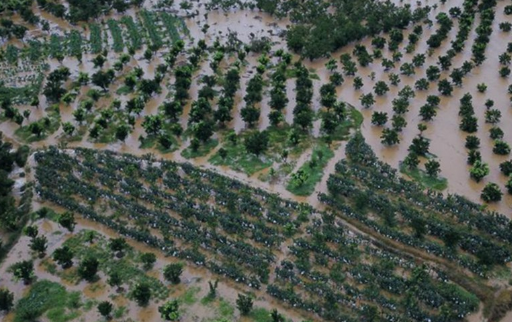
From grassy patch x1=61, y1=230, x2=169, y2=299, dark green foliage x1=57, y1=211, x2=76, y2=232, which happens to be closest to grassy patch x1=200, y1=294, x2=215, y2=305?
grassy patch x1=61, y1=230, x2=169, y2=299

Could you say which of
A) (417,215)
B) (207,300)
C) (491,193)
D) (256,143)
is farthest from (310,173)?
(207,300)

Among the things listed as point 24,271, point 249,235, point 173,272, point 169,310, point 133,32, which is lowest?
point 24,271

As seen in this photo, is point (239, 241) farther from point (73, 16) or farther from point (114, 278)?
point (73, 16)

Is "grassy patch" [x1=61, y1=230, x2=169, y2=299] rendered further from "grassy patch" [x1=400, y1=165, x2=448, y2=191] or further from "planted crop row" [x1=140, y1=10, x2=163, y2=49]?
"planted crop row" [x1=140, y1=10, x2=163, y2=49]

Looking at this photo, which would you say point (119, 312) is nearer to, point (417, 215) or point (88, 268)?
point (88, 268)

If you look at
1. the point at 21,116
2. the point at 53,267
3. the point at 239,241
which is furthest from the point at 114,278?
the point at 21,116

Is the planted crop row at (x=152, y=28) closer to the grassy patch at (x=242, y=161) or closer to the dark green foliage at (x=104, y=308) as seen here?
the grassy patch at (x=242, y=161)
